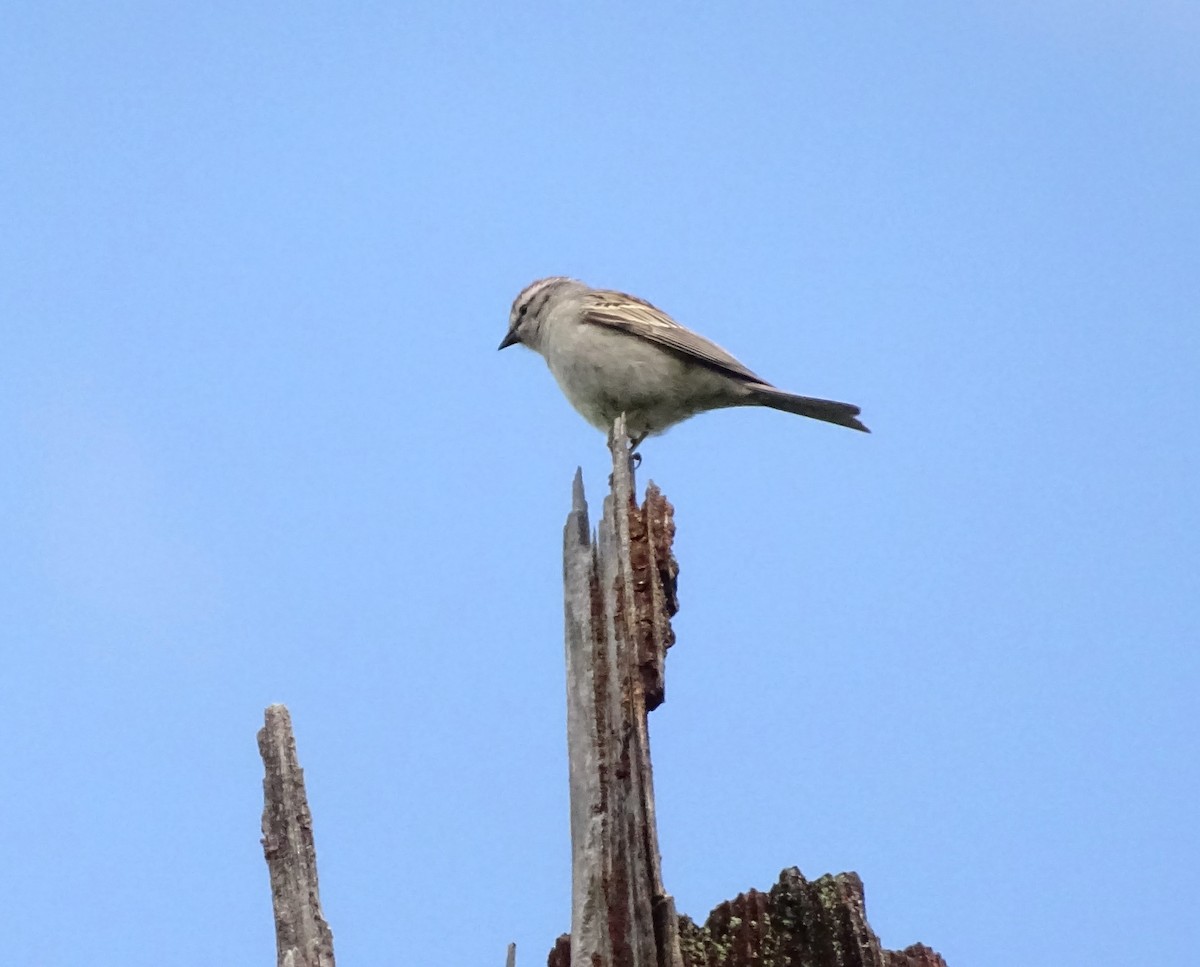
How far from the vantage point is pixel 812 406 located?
980 cm

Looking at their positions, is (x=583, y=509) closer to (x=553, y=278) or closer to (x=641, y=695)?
(x=641, y=695)

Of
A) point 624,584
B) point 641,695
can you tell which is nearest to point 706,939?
point 641,695

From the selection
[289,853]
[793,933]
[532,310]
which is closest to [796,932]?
[793,933]

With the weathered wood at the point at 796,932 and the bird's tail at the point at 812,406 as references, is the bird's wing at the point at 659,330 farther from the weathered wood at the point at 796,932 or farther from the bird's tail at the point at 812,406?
the weathered wood at the point at 796,932

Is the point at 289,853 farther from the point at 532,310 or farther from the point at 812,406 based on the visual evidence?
the point at 532,310

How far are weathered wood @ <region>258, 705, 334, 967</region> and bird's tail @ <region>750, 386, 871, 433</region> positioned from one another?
17.8 feet

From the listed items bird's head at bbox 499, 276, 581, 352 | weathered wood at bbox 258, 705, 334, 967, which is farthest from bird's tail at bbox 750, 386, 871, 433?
weathered wood at bbox 258, 705, 334, 967

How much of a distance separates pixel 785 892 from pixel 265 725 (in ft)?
6.61

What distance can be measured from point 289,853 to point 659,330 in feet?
18.4

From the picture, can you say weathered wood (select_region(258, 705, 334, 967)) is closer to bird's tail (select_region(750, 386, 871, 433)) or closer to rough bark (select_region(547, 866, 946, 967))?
rough bark (select_region(547, 866, 946, 967))

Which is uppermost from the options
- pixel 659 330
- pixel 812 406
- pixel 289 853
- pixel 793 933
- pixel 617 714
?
pixel 659 330

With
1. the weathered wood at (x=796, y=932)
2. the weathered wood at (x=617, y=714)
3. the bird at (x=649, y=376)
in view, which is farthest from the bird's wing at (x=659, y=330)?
the weathered wood at (x=796, y=932)

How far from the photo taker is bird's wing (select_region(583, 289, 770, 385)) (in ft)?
32.2

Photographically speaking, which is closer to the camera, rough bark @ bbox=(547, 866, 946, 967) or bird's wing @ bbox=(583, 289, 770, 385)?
Result: rough bark @ bbox=(547, 866, 946, 967)
